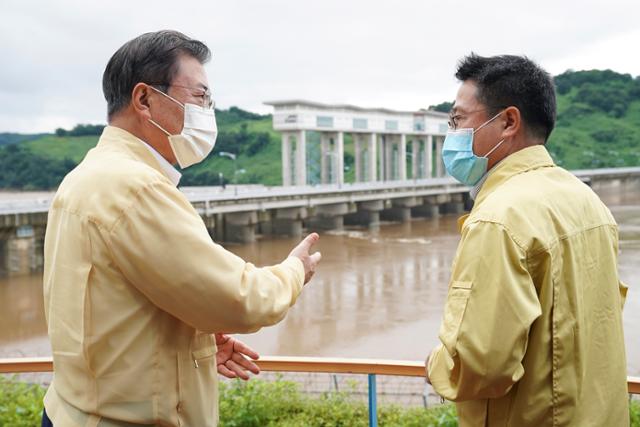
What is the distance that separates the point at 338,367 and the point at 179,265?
4.97 ft

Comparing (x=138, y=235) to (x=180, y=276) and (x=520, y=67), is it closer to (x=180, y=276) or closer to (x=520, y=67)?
(x=180, y=276)

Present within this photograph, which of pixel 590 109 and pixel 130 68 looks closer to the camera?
pixel 130 68

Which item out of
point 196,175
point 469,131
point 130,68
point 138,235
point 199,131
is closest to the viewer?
point 138,235

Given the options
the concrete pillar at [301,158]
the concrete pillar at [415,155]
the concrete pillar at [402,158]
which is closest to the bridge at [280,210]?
the concrete pillar at [301,158]

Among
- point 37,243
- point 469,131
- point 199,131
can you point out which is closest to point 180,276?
point 199,131

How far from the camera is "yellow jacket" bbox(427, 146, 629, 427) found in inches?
64.9

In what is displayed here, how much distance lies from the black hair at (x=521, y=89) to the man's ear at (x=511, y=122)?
17mm

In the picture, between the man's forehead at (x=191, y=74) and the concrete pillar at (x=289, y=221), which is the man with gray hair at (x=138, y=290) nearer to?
the man's forehead at (x=191, y=74)

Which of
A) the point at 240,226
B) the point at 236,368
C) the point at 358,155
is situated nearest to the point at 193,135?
the point at 236,368

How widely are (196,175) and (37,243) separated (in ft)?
120

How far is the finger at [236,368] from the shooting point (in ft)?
7.00

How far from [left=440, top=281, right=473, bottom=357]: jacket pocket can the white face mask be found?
2.80ft

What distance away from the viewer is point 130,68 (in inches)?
70.7

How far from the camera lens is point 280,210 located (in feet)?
104
